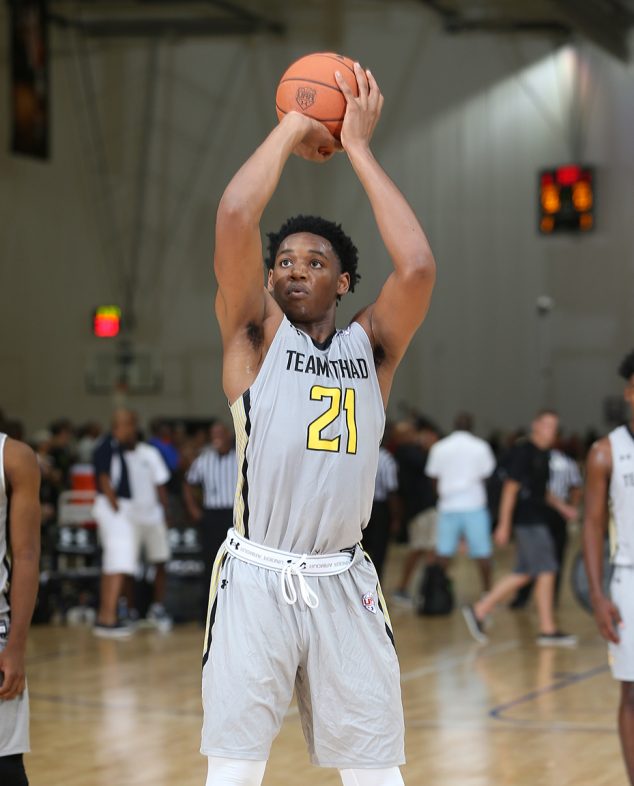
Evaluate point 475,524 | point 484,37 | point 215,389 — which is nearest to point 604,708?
point 475,524

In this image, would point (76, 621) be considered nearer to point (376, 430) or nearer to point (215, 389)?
point (376, 430)

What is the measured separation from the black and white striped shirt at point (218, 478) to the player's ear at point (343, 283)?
731cm

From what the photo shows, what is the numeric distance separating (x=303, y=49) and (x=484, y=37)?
321 cm

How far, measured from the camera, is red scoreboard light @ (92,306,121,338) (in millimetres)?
23844

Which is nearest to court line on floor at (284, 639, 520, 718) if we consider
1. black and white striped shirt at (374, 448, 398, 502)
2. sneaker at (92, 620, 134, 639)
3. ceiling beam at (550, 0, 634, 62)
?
black and white striped shirt at (374, 448, 398, 502)

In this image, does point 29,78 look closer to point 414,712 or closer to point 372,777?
point 414,712

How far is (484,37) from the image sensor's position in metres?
24.3

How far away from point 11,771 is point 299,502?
1.17 meters

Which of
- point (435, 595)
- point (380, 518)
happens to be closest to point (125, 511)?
point (380, 518)

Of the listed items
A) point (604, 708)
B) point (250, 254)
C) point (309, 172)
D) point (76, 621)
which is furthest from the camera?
point (309, 172)

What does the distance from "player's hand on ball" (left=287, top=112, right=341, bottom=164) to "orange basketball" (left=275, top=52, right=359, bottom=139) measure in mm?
23

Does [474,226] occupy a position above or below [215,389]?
above

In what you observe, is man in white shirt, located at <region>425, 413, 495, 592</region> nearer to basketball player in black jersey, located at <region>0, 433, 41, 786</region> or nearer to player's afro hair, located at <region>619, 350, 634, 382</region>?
player's afro hair, located at <region>619, 350, 634, 382</region>

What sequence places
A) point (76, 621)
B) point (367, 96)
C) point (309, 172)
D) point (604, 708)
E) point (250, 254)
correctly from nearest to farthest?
point (250, 254) → point (367, 96) → point (604, 708) → point (76, 621) → point (309, 172)
